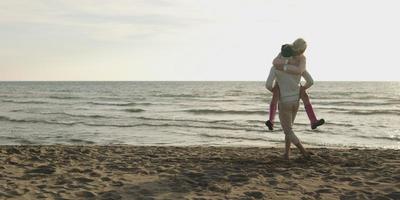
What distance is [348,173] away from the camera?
23.4 feet

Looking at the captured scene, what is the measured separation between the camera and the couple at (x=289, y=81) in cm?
735

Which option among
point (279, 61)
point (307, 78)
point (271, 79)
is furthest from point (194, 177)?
point (307, 78)

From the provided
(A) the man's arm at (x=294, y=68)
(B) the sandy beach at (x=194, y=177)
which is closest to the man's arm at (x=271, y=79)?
(A) the man's arm at (x=294, y=68)

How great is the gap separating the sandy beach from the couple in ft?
2.74

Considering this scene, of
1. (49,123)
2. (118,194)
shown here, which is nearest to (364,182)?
(118,194)

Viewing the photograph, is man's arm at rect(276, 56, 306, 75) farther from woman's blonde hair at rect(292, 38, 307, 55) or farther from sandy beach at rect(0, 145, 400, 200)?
sandy beach at rect(0, 145, 400, 200)

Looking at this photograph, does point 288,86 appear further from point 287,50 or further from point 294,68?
point 287,50

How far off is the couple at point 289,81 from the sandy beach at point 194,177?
2.74 feet

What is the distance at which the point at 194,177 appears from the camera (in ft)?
22.1

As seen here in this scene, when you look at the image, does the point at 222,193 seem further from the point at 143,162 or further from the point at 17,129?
the point at 17,129

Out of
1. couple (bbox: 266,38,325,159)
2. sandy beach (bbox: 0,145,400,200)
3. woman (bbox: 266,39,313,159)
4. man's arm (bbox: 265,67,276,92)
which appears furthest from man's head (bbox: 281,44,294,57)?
sandy beach (bbox: 0,145,400,200)

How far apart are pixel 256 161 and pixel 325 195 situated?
2.59 metres

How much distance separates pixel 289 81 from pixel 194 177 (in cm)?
224

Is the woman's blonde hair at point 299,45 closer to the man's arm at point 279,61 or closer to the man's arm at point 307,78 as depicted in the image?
the man's arm at point 279,61
